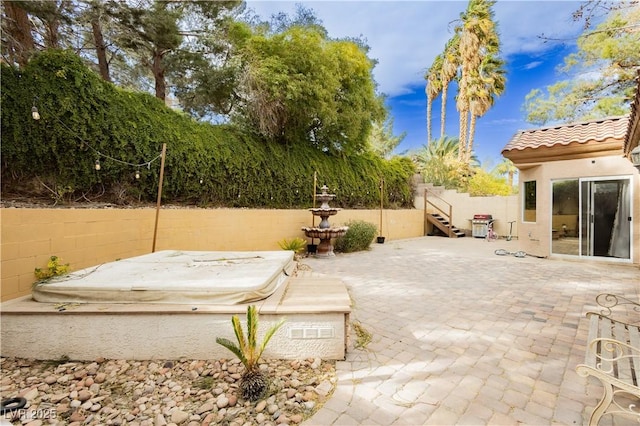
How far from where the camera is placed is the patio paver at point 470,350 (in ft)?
6.09

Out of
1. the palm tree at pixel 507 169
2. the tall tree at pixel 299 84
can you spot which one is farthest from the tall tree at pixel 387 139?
the tall tree at pixel 299 84

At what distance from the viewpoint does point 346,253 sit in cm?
838

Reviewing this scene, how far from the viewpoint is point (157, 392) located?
7.03 ft

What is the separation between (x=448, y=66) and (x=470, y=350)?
20.7 m

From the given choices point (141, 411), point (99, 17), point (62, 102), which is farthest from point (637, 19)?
point (99, 17)

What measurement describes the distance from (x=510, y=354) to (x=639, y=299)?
→ 320cm

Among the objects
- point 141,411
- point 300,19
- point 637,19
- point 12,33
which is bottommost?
point 141,411

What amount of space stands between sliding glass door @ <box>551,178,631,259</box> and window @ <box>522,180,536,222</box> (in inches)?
20.0

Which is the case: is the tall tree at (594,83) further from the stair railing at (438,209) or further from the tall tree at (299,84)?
the tall tree at (299,84)

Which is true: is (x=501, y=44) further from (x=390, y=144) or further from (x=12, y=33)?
(x=12, y=33)

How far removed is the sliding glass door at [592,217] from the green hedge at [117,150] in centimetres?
685

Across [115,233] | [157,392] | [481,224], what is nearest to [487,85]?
[481,224]

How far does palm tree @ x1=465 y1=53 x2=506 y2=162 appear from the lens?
53.0 ft

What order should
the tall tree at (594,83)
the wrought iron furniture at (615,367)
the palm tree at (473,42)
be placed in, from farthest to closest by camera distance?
1. the palm tree at (473,42)
2. the tall tree at (594,83)
3. the wrought iron furniture at (615,367)
